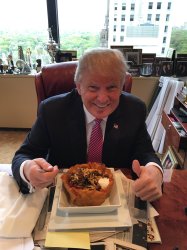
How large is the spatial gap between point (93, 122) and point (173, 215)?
551 mm

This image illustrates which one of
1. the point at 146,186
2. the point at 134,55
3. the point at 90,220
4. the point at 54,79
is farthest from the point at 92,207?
the point at 134,55

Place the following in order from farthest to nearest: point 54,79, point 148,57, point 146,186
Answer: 1. point 148,57
2. point 54,79
3. point 146,186

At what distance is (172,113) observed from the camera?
2.18m

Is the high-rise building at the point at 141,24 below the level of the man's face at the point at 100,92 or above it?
above

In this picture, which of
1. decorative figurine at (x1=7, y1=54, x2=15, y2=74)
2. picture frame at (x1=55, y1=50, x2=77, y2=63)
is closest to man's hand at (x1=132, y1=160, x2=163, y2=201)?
picture frame at (x1=55, y1=50, x2=77, y2=63)

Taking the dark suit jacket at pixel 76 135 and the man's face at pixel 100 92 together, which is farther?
the dark suit jacket at pixel 76 135

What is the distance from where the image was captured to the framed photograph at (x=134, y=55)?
2.65m

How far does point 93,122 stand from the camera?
111cm

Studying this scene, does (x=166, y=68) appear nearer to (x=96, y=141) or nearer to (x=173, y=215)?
(x=96, y=141)

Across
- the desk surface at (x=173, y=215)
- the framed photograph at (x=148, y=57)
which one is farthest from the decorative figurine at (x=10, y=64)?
the desk surface at (x=173, y=215)

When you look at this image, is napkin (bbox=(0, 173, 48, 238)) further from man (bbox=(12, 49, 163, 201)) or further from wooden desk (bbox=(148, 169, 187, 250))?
wooden desk (bbox=(148, 169, 187, 250))

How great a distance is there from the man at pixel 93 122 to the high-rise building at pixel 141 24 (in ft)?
6.57

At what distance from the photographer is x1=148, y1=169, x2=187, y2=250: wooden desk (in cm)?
66

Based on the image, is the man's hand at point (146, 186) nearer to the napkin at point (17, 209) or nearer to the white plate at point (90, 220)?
the white plate at point (90, 220)
